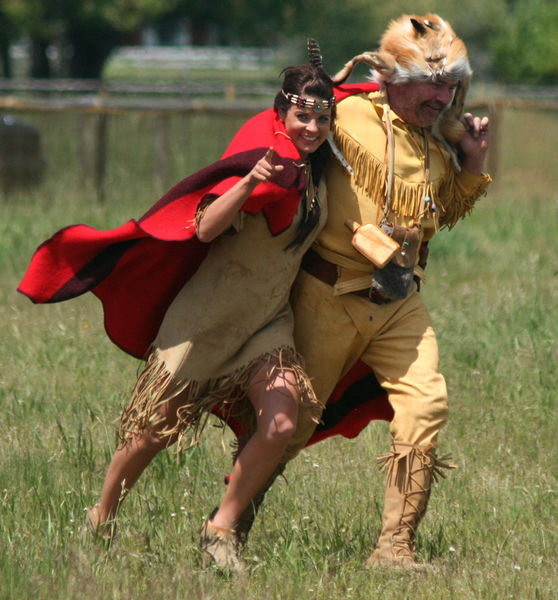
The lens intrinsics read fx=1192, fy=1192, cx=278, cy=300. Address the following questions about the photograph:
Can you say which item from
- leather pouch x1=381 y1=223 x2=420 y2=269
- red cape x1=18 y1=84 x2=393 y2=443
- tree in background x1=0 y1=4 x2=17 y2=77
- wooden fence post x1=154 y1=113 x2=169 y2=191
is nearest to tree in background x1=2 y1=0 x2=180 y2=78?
tree in background x1=0 y1=4 x2=17 y2=77

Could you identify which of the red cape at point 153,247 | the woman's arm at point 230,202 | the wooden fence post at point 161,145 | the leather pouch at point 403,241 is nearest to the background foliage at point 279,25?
the wooden fence post at point 161,145

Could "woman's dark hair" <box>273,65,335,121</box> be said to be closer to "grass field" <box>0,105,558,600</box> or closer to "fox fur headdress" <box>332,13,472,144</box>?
"fox fur headdress" <box>332,13,472,144</box>

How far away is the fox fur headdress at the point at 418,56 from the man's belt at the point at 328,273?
628mm

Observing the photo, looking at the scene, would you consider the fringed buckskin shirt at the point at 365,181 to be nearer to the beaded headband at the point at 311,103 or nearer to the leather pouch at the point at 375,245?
the leather pouch at the point at 375,245

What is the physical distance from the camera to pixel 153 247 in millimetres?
4121

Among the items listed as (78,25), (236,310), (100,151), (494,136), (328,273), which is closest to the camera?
(236,310)

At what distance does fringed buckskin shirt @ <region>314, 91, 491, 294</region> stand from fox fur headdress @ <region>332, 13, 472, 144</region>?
0.43 ft

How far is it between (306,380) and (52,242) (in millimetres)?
985

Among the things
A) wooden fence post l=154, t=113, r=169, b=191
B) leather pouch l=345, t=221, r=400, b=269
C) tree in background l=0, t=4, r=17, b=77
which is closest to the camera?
leather pouch l=345, t=221, r=400, b=269

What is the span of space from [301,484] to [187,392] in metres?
1.15

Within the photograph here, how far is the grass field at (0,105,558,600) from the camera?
3873 millimetres

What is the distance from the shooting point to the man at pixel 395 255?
4.16 metres

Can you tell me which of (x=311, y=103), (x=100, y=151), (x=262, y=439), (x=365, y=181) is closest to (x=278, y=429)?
(x=262, y=439)

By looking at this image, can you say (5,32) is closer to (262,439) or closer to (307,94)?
(307,94)
